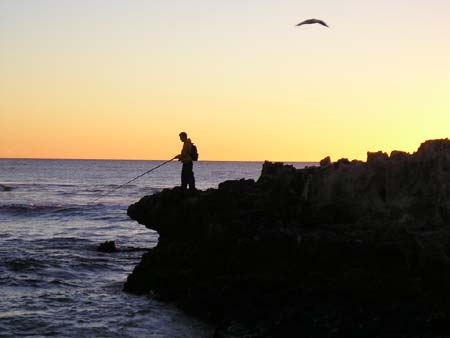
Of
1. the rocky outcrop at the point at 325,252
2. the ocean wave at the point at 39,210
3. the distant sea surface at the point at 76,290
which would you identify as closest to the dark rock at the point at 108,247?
the distant sea surface at the point at 76,290

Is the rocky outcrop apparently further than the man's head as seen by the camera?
No

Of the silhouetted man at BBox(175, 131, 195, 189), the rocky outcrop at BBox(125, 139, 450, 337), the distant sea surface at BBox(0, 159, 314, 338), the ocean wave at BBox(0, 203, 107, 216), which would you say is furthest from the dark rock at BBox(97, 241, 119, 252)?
the ocean wave at BBox(0, 203, 107, 216)

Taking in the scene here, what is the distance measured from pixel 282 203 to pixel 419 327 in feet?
12.3

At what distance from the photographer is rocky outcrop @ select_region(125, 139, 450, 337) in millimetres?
12430

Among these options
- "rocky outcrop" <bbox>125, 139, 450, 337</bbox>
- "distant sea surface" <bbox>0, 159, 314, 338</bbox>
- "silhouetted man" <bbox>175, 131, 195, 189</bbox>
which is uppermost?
"silhouetted man" <bbox>175, 131, 195, 189</bbox>

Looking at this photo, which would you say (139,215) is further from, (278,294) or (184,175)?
(278,294)

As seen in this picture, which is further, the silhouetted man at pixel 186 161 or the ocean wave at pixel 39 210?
the ocean wave at pixel 39 210

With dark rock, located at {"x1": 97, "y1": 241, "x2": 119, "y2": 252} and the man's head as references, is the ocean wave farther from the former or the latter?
the man's head

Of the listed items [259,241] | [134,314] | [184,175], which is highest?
[184,175]

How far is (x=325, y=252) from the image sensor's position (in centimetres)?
1280

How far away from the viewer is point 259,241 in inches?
518

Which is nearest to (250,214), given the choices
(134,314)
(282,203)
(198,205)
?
(282,203)

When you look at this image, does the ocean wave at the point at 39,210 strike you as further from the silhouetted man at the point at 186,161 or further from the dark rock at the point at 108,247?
the silhouetted man at the point at 186,161

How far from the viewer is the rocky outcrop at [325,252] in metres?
12.4
